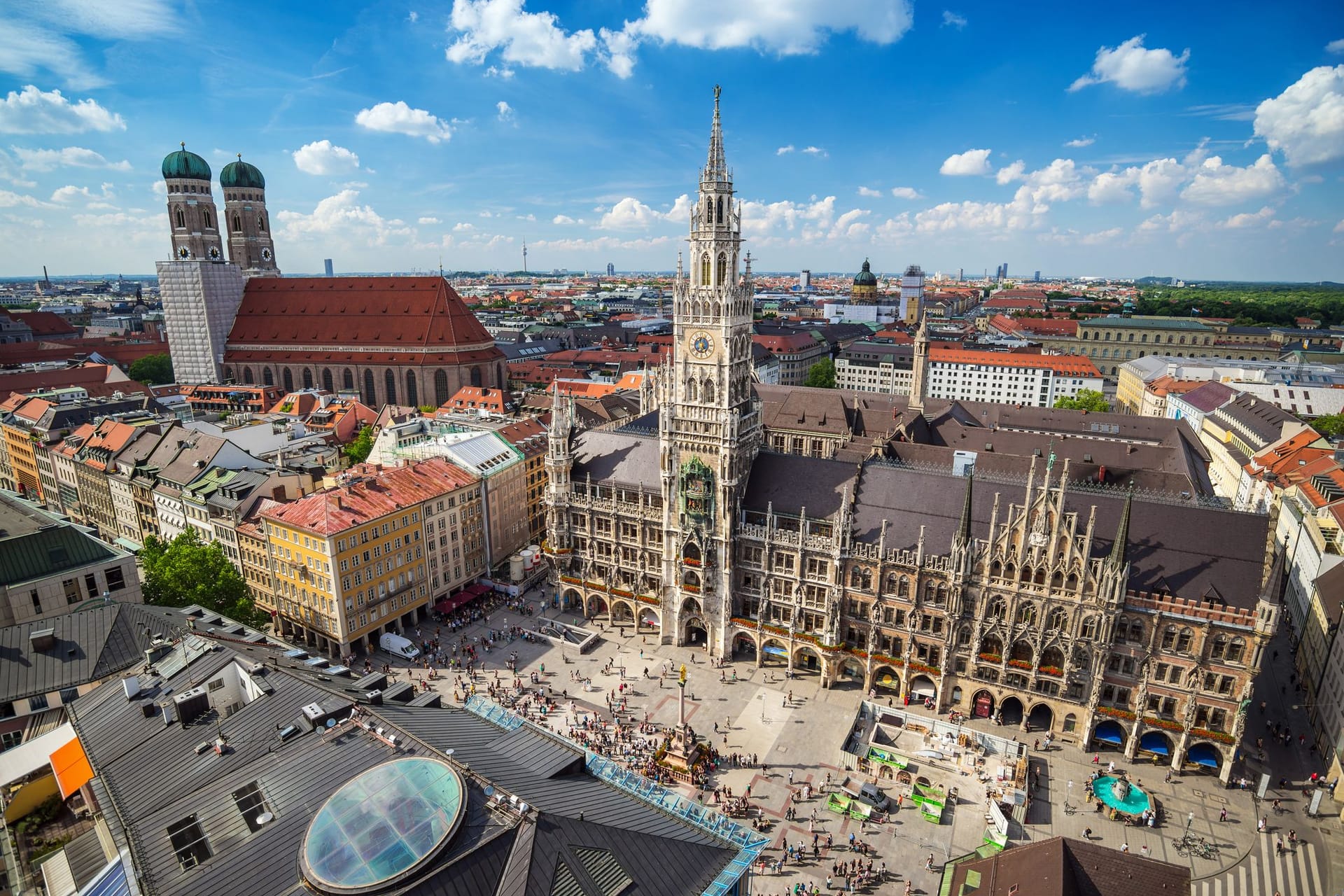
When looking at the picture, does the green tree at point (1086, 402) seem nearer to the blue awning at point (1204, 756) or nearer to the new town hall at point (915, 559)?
the new town hall at point (915, 559)

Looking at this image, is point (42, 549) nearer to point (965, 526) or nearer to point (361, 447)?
point (361, 447)

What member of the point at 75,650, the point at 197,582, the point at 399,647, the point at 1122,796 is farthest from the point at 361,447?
the point at 1122,796

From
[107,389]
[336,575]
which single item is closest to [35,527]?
[336,575]

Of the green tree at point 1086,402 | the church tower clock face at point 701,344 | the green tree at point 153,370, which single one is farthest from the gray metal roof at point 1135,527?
the green tree at point 153,370

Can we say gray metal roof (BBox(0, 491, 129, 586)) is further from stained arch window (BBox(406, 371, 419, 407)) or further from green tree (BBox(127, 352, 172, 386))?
green tree (BBox(127, 352, 172, 386))

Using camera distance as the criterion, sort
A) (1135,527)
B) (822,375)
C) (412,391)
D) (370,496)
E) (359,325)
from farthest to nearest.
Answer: (822,375) < (359,325) < (412,391) < (370,496) < (1135,527)
